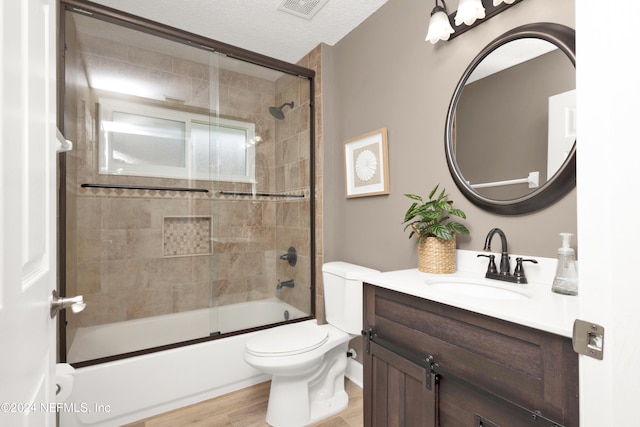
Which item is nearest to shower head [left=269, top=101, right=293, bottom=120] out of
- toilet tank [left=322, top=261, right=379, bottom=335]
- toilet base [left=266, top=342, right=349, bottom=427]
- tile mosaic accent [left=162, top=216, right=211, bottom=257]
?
tile mosaic accent [left=162, top=216, right=211, bottom=257]

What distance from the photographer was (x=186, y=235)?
245 centimetres

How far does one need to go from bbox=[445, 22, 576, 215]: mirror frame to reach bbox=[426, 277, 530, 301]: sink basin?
13.0 inches

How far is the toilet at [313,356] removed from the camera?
Result: 162 cm

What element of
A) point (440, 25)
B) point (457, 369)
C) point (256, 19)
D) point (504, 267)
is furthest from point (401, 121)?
point (457, 369)

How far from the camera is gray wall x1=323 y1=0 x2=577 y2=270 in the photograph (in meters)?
1.25

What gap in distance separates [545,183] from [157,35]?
2384mm

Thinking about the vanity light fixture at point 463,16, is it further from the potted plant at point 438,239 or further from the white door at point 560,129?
the potted plant at point 438,239

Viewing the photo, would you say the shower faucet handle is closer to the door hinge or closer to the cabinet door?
the cabinet door

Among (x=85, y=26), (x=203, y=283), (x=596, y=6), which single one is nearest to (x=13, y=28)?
(x=596, y=6)

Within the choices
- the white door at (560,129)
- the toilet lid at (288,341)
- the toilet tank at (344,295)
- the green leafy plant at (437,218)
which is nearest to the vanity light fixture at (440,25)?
the white door at (560,129)

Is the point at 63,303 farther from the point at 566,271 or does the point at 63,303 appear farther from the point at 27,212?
the point at 566,271

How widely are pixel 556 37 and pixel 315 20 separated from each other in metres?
1.51

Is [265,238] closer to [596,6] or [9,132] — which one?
[9,132]

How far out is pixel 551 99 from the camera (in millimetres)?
1199
